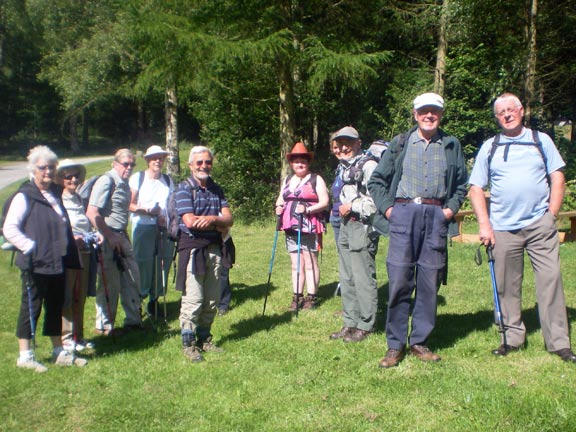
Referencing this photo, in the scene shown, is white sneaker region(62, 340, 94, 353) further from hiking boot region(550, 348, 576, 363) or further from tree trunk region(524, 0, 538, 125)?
tree trunk region(524, 0, 538, 125)

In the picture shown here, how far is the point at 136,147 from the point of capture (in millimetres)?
46406

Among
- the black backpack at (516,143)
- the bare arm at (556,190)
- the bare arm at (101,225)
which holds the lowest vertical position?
the bare arm at (101,225)

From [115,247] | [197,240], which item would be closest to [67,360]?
[115,247]

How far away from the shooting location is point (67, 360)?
5305 mm

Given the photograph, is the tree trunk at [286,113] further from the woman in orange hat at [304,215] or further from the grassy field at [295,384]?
the grassy field at [295,384]

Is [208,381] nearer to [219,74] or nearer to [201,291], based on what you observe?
[201,291]

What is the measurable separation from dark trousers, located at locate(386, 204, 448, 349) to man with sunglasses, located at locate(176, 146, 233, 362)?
4.77 feet

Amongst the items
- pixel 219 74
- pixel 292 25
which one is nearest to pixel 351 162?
pixel 292 25

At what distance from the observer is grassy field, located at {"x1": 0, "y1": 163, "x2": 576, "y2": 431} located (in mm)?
4051

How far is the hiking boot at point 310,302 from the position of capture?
274 inches

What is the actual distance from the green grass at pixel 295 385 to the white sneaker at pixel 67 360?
72 mm

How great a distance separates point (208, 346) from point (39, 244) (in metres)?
1.65

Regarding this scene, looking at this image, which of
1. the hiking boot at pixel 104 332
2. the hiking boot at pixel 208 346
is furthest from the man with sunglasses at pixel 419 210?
the hiking boot at pixel 104 332

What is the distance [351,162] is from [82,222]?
251 centimetres
